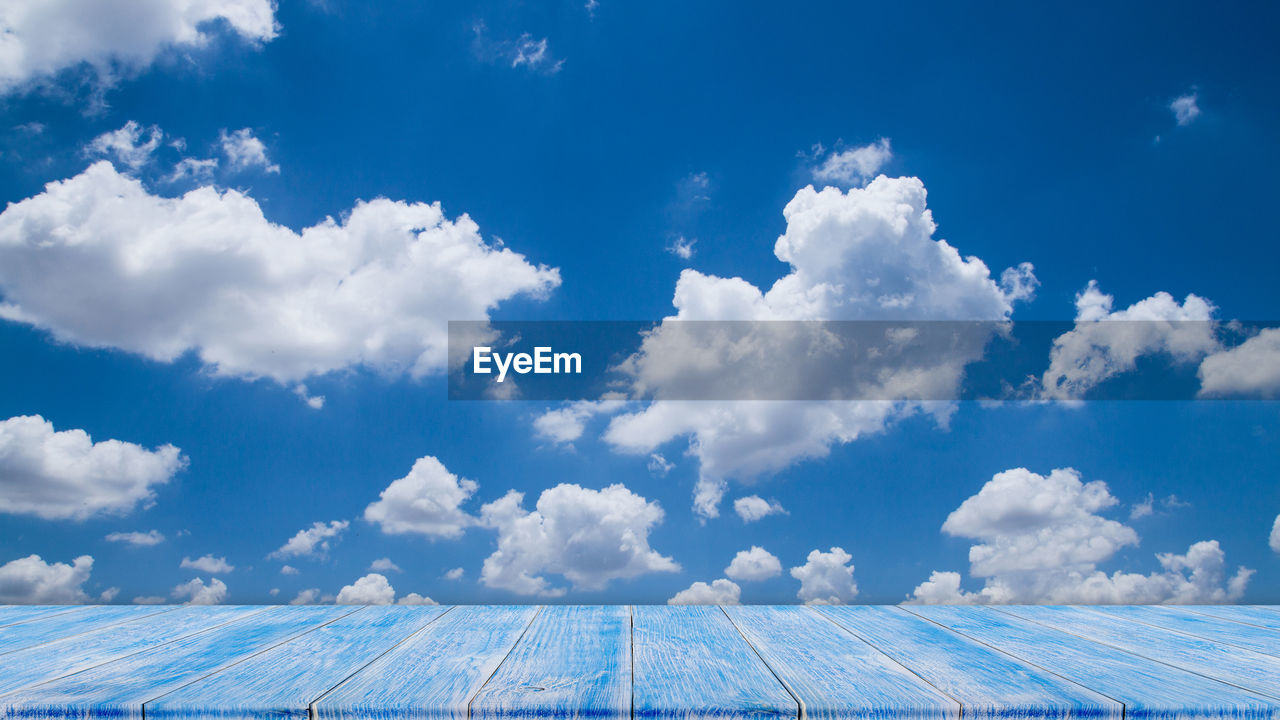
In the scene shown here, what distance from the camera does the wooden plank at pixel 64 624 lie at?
5.15 ft

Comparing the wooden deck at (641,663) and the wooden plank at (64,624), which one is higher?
the wooden plank at (64,624)

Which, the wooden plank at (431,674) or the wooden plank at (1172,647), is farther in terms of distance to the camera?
the wooden plank at (1172,647)

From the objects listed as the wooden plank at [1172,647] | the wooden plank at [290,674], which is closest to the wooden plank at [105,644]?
the wooden plank at [290,674]

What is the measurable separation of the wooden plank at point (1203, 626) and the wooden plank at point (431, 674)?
165 centimetres

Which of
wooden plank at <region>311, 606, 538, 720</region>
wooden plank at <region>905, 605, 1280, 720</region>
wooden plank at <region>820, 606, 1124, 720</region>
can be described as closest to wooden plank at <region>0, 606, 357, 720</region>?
wooden plank at <region>311, 606, 538, 720</region>

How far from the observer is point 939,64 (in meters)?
2.39

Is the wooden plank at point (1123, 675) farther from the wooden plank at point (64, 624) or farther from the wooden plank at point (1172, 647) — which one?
the wooden plank at point (64, 624)

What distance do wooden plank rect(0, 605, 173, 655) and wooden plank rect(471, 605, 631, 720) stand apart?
3.71ft

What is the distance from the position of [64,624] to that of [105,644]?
0.39 metres

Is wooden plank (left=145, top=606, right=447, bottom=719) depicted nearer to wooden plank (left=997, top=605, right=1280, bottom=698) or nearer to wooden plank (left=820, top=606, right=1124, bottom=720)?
wooden plank (left=820, top=606, right=1124, bottom=720)

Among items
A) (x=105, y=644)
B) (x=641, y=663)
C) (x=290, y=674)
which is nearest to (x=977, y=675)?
(x=641, y=663)

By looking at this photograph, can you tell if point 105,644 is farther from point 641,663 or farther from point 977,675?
point 977,675

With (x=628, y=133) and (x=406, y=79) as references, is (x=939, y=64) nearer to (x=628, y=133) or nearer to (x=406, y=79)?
(x=628, y=133)

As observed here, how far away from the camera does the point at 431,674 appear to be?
49.5 inches
